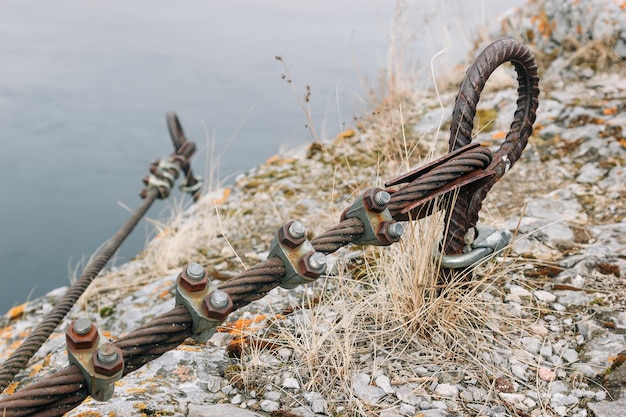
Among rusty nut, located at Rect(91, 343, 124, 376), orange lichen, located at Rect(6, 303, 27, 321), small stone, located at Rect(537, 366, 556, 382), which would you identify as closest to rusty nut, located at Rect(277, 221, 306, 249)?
rusty nut, located at Rect(91, 343, 124, 376)

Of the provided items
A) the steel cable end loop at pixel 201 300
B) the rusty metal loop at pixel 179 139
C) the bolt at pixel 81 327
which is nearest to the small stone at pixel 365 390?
the steel cable end loop at pixel 201 300

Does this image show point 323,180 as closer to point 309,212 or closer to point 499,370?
point 309,212

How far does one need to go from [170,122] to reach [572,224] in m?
6.44

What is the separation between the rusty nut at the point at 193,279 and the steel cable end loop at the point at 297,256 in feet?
1.01

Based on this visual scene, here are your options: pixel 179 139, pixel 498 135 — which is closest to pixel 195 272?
pixel 498 135

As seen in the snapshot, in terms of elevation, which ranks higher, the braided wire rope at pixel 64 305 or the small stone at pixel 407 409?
the small stone at pixel 407 409

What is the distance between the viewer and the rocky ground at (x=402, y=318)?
246 centimetres

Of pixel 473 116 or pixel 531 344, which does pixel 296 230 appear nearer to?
pixel 473 116

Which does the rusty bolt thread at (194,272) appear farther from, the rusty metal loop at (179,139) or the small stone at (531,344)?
the rusty metal loop at (179,139)

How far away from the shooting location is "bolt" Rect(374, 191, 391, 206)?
7.18 feet

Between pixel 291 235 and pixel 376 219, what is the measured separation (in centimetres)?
38

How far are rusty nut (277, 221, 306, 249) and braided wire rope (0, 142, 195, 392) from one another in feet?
5.61

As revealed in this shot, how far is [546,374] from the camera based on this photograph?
2.63 m

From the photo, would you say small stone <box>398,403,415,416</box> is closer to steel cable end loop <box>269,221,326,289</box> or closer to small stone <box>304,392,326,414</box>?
small stone <box>304,392,326,414</box>
